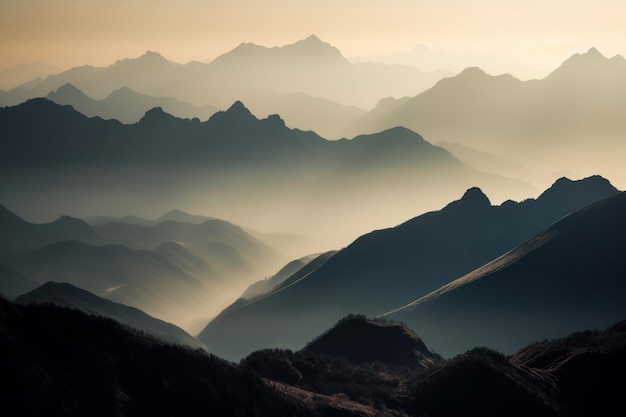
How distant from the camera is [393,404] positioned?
383 feet

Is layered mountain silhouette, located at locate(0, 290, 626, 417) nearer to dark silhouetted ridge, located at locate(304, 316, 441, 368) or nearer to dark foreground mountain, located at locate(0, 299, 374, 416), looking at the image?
dark foreground mountain, located at locate(0, 299, 374, 416)

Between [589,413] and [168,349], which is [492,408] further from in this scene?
[168,349]

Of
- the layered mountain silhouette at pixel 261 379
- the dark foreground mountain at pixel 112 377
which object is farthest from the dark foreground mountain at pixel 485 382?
the dark foreground mountain at pixel 112 377

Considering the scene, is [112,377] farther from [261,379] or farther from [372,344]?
[372,344]

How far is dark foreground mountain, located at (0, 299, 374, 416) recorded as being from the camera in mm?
92438

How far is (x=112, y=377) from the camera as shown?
99.9 meters

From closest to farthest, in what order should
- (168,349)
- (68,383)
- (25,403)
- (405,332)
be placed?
1. (25,403)
2. (68,383)
3. (168,349)
4. (405,332)

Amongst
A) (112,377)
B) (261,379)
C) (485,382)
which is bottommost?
(485,382)

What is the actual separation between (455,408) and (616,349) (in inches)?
809

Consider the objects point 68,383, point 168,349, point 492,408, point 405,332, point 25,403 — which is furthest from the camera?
point 405,332

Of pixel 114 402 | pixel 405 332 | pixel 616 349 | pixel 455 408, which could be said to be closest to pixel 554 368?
pixel 616 349

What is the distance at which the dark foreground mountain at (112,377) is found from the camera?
92.4 m

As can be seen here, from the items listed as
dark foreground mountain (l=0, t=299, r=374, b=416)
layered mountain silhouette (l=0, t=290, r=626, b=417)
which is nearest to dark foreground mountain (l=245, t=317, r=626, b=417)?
layered mountain silhouette (l=0, t=290, r=626, b=417)

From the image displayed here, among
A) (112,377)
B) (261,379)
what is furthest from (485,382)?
(112,377)
